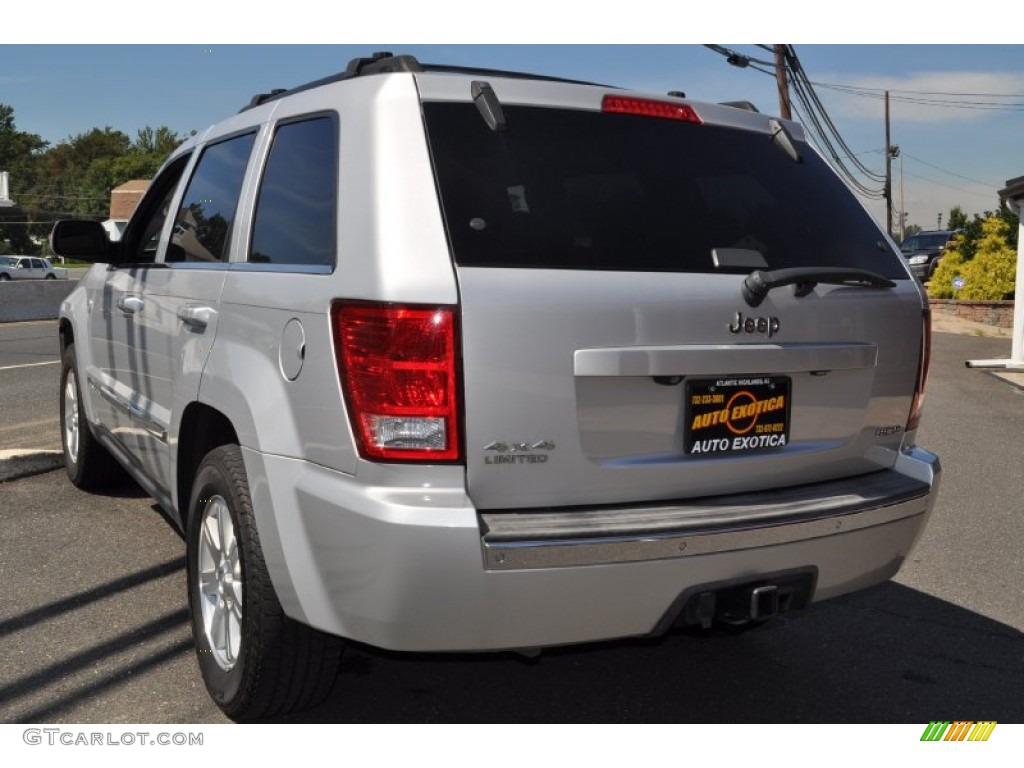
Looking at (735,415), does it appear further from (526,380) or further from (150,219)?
(150,219)

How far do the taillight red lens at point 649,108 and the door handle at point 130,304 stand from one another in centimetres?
210

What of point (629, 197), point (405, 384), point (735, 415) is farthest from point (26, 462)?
point (735, 415)

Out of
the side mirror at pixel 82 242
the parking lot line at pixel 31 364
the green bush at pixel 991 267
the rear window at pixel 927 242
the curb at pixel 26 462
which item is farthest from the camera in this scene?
the rear window at pixel 927 242

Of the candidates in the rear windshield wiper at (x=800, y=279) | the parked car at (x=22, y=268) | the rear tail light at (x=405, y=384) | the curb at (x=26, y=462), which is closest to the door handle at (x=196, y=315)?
the rear tail light at (x=405, y=384)

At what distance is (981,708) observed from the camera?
3.65 m

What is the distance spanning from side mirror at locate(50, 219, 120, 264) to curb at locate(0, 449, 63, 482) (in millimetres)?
2030

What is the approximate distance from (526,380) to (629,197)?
0.71m

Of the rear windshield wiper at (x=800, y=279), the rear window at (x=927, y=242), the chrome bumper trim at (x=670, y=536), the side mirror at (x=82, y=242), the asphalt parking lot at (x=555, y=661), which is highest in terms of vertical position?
the rear window at (x=927, y=242)

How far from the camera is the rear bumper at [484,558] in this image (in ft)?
8.70

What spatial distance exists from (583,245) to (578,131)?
0.44 m

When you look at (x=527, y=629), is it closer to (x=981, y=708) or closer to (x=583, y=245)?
(x=583, y=245)

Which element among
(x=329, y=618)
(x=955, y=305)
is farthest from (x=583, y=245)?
(x=955, y=305)
